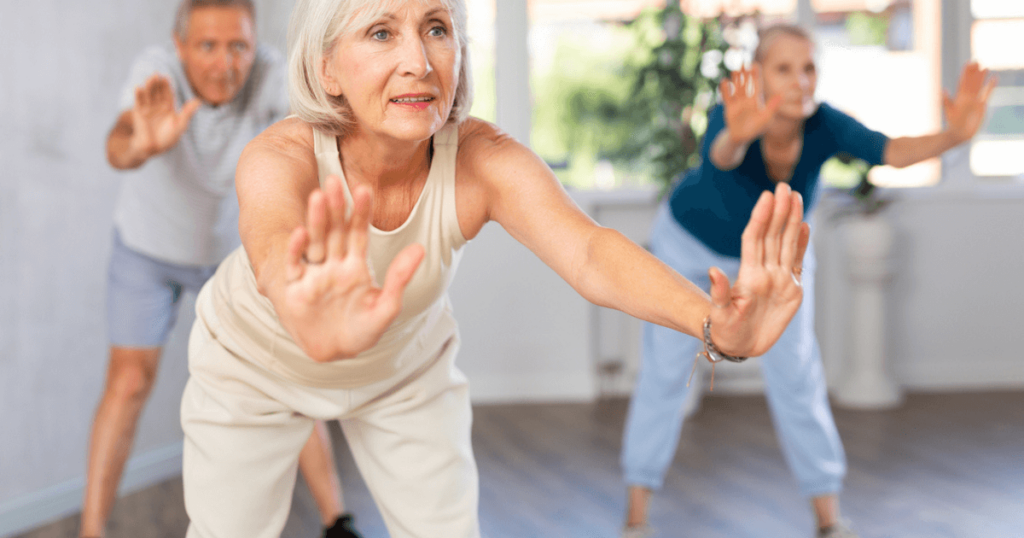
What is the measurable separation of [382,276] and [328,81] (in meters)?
0.28

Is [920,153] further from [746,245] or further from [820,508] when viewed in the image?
[746,245]

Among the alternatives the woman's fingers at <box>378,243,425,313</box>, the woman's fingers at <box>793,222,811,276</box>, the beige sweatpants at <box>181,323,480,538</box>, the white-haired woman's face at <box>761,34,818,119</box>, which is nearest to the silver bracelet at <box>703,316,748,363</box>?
the woman's fingers at <box>793,222,811,276</box>

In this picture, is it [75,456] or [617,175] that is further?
[617,175]

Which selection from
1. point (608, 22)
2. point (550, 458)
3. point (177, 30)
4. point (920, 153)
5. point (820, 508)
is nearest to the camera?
point (920, 153)

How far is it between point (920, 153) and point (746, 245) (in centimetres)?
130

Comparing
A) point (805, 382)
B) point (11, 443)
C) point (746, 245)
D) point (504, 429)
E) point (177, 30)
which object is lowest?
point (504, 429)

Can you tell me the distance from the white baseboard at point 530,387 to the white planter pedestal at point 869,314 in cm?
119

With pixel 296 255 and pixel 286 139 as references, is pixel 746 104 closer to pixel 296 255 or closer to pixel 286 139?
pixel 286 139

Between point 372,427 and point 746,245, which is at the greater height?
point 746,245

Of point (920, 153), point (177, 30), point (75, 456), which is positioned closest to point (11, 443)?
point (75, 456)

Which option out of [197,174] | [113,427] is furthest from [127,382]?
[197,174]

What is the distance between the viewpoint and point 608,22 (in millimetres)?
4246

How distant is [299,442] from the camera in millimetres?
1363

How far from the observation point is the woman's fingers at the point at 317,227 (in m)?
0.78
